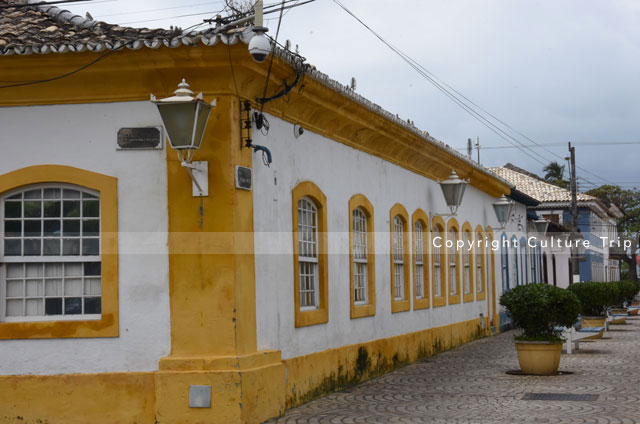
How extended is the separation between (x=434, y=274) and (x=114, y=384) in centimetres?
1072

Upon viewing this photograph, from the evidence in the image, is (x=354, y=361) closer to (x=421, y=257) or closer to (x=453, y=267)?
(x=421, y=257)

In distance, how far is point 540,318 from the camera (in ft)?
46.4

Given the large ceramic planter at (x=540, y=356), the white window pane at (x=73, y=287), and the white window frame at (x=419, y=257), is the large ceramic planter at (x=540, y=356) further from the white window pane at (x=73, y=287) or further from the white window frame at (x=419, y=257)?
the white window pane at (x=73, y=287)

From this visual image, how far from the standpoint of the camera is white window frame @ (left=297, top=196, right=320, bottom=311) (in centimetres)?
1230

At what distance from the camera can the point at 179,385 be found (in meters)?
9.58

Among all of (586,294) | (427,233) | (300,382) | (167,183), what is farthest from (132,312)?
(586,294)

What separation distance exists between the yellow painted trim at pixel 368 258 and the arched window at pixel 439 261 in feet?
14.8

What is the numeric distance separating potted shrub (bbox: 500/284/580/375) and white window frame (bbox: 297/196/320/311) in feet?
11.2

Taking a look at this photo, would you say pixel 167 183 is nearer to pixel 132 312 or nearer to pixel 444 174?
pixel 132 312

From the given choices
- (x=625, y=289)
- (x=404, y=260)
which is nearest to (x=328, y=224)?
(x=404, y=260)

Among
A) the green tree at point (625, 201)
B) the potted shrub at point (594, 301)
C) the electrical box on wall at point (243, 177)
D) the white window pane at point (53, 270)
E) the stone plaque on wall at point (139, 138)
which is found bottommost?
the potted shrub at point (594, 301)

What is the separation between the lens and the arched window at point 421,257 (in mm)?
17953

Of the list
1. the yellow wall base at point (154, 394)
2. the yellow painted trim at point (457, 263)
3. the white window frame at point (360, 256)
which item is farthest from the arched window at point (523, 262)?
the yellow wall base at point (154, 394)

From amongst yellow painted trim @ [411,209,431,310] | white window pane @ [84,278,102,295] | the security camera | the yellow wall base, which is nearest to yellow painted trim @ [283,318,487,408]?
yellow painted trim @ [411,209,431,310]
